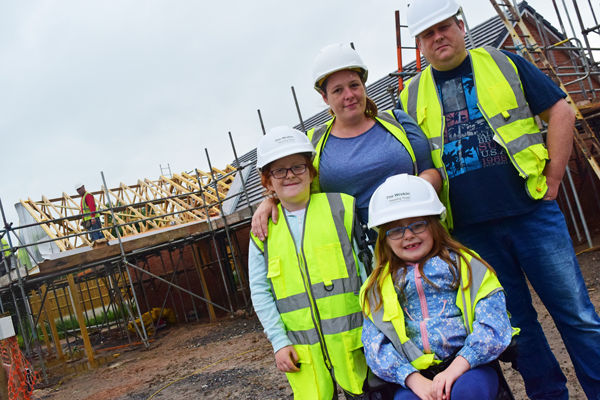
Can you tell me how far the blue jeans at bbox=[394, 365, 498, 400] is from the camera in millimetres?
1684

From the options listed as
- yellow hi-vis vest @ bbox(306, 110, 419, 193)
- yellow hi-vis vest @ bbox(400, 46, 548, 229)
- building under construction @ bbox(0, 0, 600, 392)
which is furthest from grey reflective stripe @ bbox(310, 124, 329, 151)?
building under construction @ bbox(0, 0, 600, 392)

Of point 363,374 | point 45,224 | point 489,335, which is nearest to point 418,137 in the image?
point 489,335

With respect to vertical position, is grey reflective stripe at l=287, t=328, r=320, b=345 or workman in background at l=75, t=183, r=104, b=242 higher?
workman in background at l=75, t=183, r=104, b=242

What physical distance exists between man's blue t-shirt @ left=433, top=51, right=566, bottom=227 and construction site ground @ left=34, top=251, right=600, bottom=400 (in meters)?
1.76

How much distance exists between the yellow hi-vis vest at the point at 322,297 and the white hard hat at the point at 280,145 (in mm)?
304

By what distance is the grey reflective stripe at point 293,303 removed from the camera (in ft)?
7.11

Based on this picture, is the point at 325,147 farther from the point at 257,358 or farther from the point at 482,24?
the point at 482,24

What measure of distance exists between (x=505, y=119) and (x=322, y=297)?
1378mm

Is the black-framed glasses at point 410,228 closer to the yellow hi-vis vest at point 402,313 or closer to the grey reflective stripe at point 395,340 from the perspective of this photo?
the yellow hi-vis vest at point 402,313

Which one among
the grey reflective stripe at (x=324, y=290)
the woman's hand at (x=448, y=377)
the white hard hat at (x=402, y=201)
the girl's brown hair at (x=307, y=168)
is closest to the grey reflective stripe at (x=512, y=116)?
the white hard hat at (x=402, y=201)

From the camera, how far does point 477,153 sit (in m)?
2.35

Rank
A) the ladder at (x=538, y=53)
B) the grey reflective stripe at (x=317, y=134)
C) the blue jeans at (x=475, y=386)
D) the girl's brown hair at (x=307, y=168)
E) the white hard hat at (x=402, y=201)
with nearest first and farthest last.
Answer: the blue jeans at (x=475, y=386)
the white hard hat at (x=402, y=201)
the girl's brown hair at (x=307, y=168)
the grey reflective stripe at (x=317, y=134)
the ladder at (x=538, y=53)

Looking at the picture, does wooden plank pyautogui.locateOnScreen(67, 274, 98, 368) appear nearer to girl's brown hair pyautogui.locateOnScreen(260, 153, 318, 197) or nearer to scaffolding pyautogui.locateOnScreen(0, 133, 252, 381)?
scaffolding pyautogui.locateOnScreen(0, 133, 252, 381)

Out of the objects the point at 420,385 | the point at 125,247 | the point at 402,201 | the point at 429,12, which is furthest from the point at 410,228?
the point at 125,247
